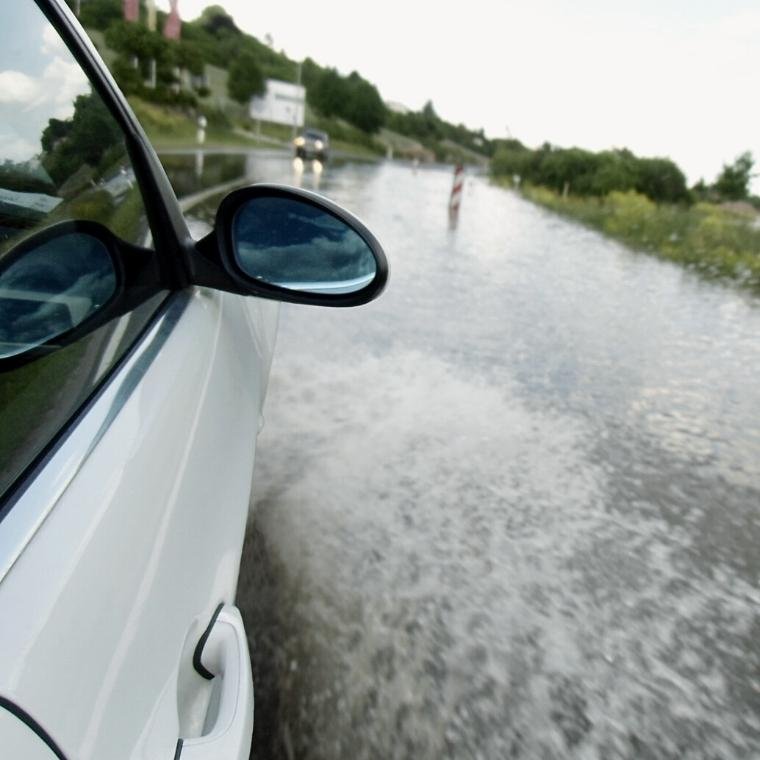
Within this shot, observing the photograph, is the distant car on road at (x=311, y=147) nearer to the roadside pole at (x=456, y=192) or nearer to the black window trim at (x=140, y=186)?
the roadside pole at (x=456, y=192)

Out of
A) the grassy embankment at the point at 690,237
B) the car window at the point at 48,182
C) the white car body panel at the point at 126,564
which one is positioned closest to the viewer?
the white car body panel at the point at 126,564

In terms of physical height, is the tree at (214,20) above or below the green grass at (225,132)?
above

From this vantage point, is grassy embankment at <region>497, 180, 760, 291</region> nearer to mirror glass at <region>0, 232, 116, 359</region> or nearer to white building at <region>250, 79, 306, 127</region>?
mirror glass at <region>0, 232, 116, 359</region>

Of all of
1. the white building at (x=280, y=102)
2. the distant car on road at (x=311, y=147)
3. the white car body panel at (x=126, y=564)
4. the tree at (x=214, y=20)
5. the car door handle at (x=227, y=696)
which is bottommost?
the white building at (x=280, y=102)

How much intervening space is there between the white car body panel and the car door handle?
0.10ft

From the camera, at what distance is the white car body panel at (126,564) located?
0.74 meters

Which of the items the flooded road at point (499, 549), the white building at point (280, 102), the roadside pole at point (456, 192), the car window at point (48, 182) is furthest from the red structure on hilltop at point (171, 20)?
the white building at point (280, 102)

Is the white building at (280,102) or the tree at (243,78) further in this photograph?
the tree at (243,78)

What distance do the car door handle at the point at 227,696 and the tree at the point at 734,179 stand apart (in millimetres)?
59144

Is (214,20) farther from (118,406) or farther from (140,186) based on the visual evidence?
(118,406)

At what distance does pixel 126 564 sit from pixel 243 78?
72.1 metres

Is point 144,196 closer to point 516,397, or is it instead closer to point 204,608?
point 204,608

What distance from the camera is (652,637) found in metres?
2.57

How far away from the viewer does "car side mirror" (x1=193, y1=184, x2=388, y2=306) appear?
1681mm
